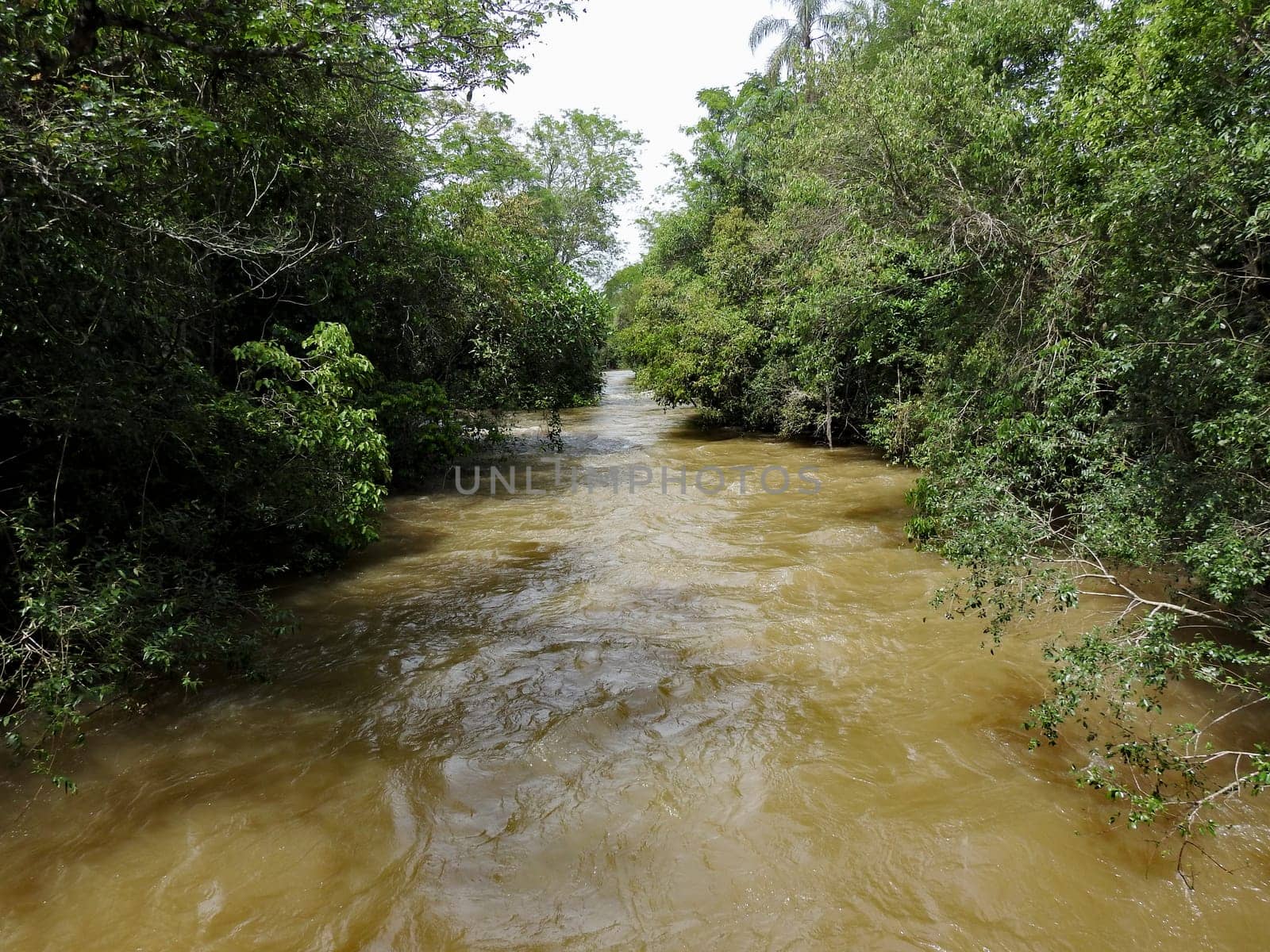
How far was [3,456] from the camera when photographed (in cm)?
447

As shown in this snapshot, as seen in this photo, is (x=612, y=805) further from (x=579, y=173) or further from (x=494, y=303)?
(x=579, y=173)

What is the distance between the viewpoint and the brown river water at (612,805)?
305 cm

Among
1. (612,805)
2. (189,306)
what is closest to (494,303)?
(189,306)

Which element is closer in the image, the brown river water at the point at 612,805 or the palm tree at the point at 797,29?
the brown river water at the point at 612,805

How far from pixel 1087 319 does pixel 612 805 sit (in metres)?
6.29

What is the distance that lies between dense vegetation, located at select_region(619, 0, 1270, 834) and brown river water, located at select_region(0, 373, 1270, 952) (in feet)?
1.59

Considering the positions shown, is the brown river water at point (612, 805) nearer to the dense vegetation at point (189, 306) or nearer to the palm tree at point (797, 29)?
the dense vegetation at point (189, 306)

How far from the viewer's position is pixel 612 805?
384cm

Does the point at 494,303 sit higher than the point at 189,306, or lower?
higher

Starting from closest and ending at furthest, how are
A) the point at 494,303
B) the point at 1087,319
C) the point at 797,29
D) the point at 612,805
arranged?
the point at 612,805
the point at 1087,319
the point at 494,303
the point at 797,29

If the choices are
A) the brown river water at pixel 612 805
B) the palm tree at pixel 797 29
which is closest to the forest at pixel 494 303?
the brown river water at pixel 612 805

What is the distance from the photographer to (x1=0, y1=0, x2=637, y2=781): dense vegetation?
144 inches

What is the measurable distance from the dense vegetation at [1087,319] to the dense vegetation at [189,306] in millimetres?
4742

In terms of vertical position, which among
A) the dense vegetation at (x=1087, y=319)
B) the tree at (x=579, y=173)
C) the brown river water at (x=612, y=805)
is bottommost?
the brown river water at (x=612, y=805)
